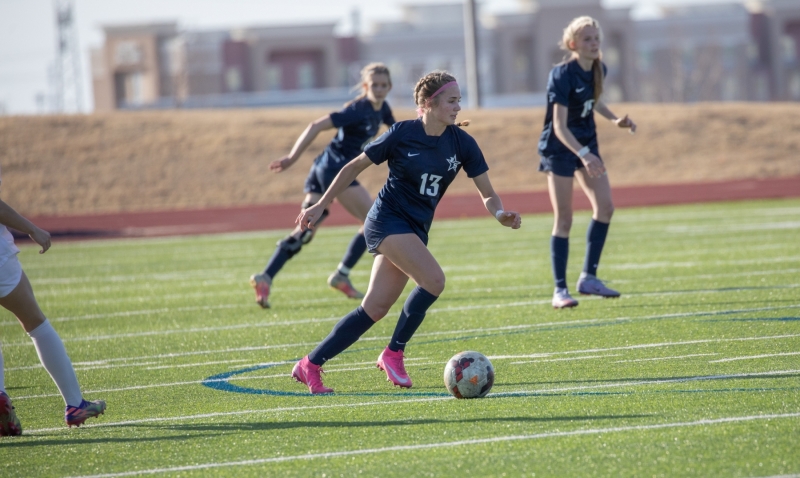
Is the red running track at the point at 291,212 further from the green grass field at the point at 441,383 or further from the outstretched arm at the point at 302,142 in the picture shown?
the outstretched arm at the point at 302,142

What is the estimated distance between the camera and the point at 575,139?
8.89 m

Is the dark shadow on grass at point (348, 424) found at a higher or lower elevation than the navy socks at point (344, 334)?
lower

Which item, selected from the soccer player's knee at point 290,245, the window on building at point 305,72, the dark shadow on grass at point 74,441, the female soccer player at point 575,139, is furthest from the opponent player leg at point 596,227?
the window on building at point 305,72

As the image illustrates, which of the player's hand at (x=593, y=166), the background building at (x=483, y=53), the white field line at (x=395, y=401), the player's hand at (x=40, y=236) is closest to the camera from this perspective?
the player's hand at (x=40, y=236)

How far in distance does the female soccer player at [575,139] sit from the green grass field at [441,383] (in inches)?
14.4

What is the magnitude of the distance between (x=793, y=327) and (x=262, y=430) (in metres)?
4.07

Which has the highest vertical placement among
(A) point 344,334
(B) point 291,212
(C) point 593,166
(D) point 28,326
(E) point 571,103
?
(E) point 571,103

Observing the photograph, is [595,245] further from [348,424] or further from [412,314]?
[348,424]

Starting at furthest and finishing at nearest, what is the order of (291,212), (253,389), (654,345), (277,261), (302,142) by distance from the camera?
(291,212), (277,261), (302,142), (654,345), (253,389)

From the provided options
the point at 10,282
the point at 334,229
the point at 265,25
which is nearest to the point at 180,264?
the point at 334,229

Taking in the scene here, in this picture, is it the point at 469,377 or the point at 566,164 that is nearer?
the point at 469,377

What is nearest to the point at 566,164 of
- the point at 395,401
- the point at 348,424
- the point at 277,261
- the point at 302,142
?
the point at 302,142

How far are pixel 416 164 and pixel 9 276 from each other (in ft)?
7.54

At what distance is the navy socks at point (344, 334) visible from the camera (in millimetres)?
6215
